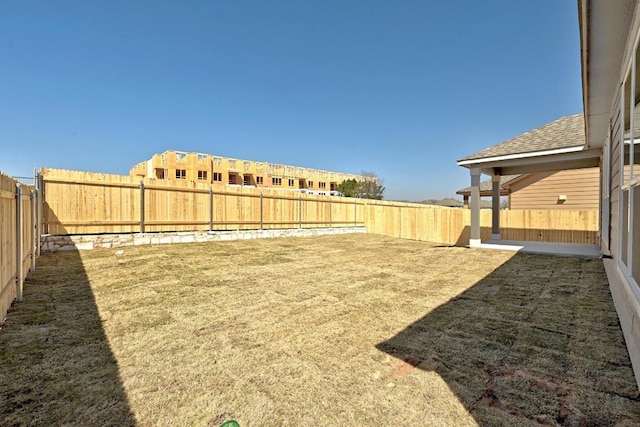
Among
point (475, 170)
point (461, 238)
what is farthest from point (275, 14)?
point (461, 238)

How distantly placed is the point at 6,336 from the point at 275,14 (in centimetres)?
1166

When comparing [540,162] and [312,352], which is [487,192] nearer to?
[540,162]

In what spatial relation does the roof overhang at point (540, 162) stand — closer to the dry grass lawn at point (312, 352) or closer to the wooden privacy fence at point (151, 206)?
the dry grass lawn at point (312, 352)

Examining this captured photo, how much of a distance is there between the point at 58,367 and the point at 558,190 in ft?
52.3

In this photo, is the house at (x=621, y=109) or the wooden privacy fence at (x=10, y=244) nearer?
the house at (x=621, y=109)

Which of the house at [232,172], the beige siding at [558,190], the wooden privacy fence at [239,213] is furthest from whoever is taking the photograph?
the house at [232,172]

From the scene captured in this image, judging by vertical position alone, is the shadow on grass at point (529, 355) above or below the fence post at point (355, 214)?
below

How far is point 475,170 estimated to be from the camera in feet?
30.2

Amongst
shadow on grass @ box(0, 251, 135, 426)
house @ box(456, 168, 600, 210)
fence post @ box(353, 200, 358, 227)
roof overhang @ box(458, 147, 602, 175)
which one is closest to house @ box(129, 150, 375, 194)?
fence post @ box(353, 200, 358, 227)

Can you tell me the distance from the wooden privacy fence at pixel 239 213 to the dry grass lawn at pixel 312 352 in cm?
281

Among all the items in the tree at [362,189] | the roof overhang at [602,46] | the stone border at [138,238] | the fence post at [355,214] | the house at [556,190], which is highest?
the tree at [362,189]

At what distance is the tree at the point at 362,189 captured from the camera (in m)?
36.8

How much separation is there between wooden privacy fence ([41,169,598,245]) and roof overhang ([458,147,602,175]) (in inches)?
126

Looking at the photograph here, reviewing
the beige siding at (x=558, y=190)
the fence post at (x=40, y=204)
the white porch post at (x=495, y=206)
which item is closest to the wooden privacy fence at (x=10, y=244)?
the fence post at (x=40, y=204)
